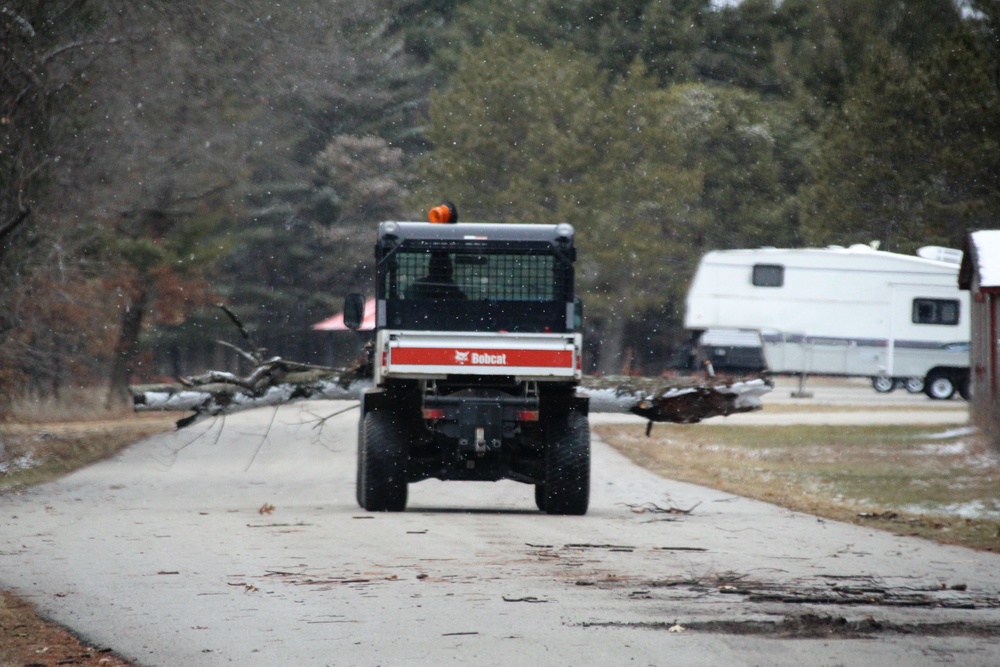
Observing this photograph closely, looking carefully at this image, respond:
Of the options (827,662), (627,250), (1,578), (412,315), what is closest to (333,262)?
(627,250)

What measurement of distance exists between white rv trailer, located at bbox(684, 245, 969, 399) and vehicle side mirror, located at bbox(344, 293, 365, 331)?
24.3 m

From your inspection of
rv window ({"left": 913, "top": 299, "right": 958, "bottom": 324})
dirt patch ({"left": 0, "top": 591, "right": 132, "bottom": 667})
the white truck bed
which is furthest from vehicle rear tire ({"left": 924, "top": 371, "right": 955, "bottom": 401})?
dirt patch ({"left": 0, "top": 591, "right": 132, "bottom": 667})

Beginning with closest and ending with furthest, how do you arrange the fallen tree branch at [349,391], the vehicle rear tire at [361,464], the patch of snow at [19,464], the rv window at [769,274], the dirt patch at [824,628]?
1. the dirt patch at [824,628]
2. the vehicle rear tire at [361,464]
3. the fallen tree branch at [349,391]
4. the patch of snow at [19,464]
5. the rv window at [769,274]

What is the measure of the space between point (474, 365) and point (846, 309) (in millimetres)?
25480

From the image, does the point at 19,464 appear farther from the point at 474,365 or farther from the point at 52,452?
the point at 474,365

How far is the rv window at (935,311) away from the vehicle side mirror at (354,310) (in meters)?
25.3

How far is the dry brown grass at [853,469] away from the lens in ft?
48.8

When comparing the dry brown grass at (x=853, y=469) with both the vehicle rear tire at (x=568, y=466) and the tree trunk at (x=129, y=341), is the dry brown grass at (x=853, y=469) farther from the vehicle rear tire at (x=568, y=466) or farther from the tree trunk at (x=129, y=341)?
the tree trunk at (x=129, y=341)

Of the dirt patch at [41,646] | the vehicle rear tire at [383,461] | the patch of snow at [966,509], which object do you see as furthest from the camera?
the patch of snow at [966,509]

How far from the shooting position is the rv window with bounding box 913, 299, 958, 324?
37.5 meters

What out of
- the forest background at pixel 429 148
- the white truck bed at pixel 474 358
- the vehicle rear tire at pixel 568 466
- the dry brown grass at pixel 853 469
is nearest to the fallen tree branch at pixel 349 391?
the dry brown grass at pixel 853 469

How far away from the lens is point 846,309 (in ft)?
123

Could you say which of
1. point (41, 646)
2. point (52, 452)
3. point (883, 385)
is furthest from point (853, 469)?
point (883, 385)

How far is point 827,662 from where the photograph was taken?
7066 millimetres
